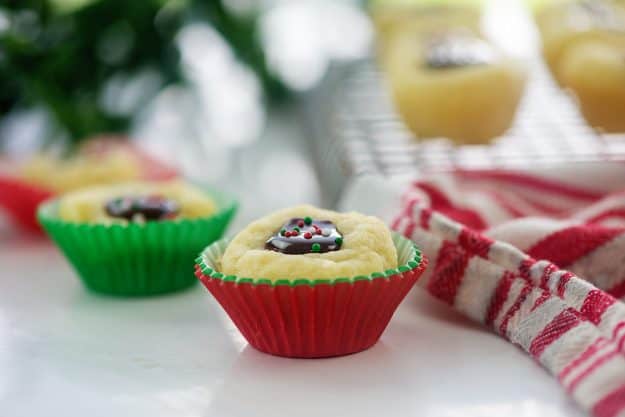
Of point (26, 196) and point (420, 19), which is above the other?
point (420, 19)

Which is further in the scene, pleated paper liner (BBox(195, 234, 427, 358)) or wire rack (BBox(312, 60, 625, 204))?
wire rack (BBox(312, 60, 625, 204))

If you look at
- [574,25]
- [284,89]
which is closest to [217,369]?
[574,25]

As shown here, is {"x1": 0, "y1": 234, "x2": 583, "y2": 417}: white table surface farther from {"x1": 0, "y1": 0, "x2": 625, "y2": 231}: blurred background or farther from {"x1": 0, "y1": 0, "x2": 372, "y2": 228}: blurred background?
{"x1": 0, "y1": 0, "x2": 372, "y2": 228}: blurred background

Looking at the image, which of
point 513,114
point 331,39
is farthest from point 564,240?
point 331,39

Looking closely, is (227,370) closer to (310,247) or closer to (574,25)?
(310,247)

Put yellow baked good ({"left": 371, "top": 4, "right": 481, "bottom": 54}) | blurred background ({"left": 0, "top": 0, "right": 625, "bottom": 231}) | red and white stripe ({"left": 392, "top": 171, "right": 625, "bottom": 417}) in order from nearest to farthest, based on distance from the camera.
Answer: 1. red and white stripe ({"left": 392, "top": 171, "right": 625, "bottom": 417})
2. blurred background ({"left": 0, "top": 0, "right": 625, "bottom": 231})
3. yellow baked good ({"left": 371, "top": 4, "right": 481, "bottom": 54})

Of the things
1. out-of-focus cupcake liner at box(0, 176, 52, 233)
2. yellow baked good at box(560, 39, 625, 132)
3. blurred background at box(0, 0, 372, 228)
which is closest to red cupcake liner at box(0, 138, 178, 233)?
out-of-focus cupcake liner at box(0, 176, 52, 233)
